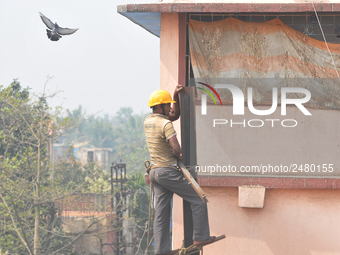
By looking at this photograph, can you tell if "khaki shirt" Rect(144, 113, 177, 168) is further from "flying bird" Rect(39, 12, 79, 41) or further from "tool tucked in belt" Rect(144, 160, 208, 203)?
"flying bird" Rect(39, 12, 79, 41)

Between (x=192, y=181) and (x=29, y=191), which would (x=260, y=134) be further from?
(x=29, y=191)

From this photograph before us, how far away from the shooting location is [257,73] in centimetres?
618

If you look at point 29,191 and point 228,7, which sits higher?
point 228,7

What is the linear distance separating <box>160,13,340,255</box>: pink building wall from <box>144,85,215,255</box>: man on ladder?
49.2 inches

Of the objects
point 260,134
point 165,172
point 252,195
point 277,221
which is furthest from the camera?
point 260,134

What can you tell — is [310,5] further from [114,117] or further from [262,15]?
[114,117]

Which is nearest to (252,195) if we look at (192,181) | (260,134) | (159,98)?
(260,134)

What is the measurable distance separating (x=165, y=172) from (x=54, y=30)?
3.75 meters

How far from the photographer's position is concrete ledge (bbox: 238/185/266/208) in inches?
229

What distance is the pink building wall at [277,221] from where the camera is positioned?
19.4ft

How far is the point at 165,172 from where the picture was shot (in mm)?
4730

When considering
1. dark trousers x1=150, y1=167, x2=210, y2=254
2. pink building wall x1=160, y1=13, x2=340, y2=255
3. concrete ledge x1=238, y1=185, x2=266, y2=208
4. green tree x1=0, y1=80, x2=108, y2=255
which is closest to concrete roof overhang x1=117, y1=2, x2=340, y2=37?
pink building wall x1=160, y1=13, x2=340, y2=255

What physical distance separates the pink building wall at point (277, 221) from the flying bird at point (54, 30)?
2.00 meters

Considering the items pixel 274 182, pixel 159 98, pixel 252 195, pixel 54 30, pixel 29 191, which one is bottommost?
pixel 29 191
